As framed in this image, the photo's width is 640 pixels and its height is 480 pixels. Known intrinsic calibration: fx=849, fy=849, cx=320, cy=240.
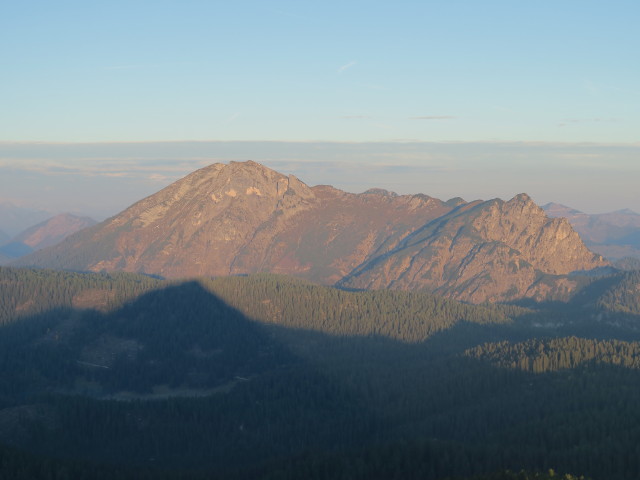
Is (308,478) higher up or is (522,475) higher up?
(522,475)

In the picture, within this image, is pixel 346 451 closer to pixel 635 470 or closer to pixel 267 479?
pixel 267 479

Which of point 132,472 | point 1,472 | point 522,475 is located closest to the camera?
point 522,475

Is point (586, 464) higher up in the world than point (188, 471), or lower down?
higher up

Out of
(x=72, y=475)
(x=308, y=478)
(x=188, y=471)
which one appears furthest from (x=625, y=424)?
(x=72, y=475)

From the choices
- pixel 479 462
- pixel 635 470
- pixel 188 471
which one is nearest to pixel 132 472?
pixel 188 471

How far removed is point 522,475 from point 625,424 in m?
57.2

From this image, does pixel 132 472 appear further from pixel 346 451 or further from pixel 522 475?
pixel 522 475

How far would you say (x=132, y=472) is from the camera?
18900cm

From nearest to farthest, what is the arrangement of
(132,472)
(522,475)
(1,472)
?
1. (522,475)
2. (1,472)
3. (132,472)

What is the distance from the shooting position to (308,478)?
579 ft

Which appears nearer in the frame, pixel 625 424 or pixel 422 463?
pixel 422 463

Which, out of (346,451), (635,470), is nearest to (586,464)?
(635,470)

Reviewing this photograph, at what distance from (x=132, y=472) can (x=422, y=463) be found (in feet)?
211

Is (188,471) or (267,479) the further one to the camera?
(188,471)
